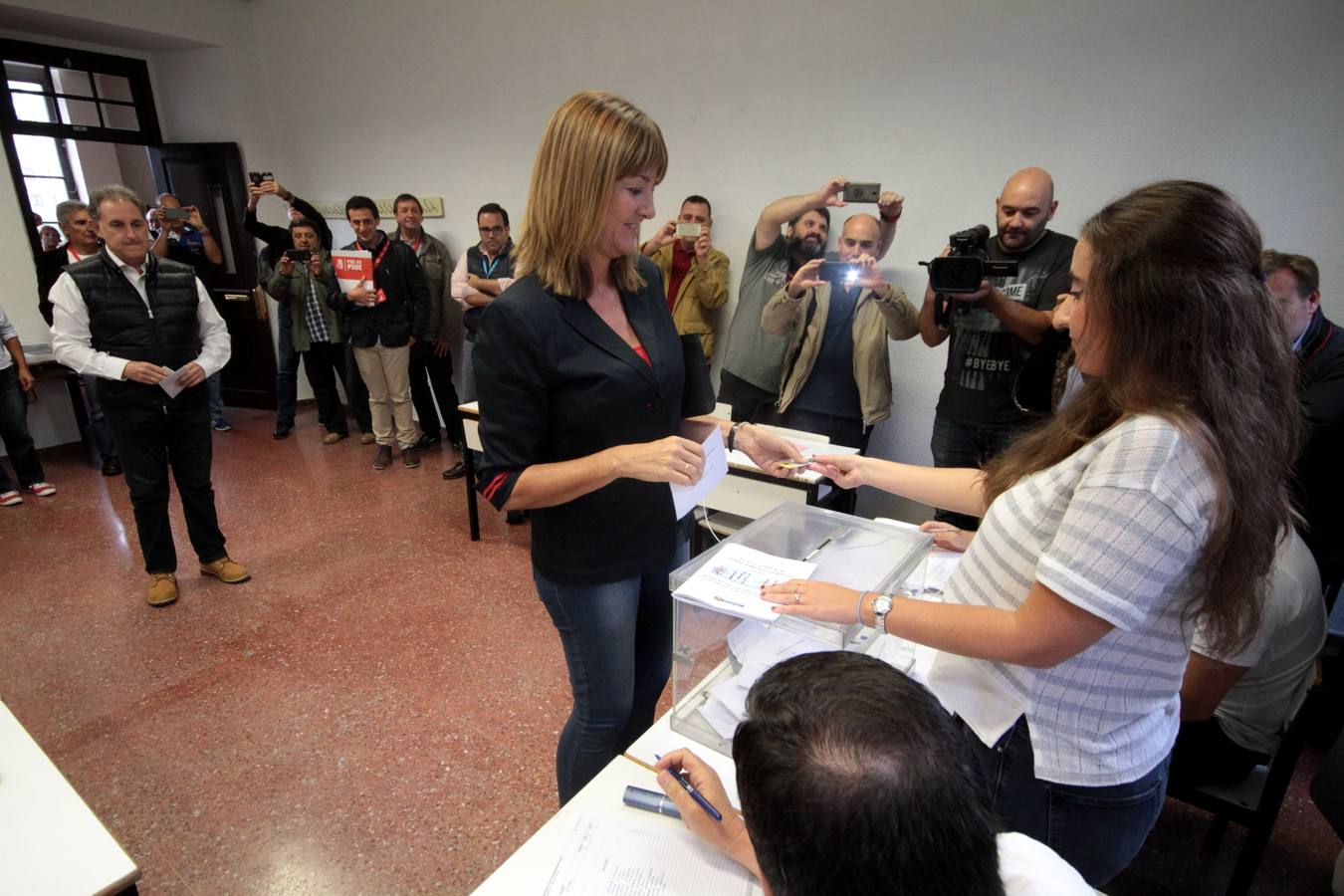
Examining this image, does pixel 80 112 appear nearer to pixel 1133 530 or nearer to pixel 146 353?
pixel 146 353

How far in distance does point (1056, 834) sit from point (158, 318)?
3.22 meters

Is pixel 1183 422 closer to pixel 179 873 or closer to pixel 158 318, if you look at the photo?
pixel 179 873

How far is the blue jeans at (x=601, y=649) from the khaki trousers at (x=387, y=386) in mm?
3798

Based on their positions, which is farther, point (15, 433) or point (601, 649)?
point (15, 433)

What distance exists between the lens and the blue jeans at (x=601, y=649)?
48.9 inches

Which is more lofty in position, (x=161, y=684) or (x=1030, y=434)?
(x=1030, y=434)

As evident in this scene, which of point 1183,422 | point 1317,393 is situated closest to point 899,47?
point 1317,393

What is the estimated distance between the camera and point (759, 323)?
10.4ft

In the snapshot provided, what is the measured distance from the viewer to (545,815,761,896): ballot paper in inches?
31.5

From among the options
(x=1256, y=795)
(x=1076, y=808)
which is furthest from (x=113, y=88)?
(x=1256, y=795)

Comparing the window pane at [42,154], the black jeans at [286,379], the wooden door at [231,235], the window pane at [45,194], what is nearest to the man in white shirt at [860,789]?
the black jeans at [286,379]

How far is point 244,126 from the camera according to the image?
18.0 feet

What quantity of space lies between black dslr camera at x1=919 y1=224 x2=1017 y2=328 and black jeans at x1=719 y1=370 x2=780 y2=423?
1.08 metres

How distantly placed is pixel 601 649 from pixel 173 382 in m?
2.33
